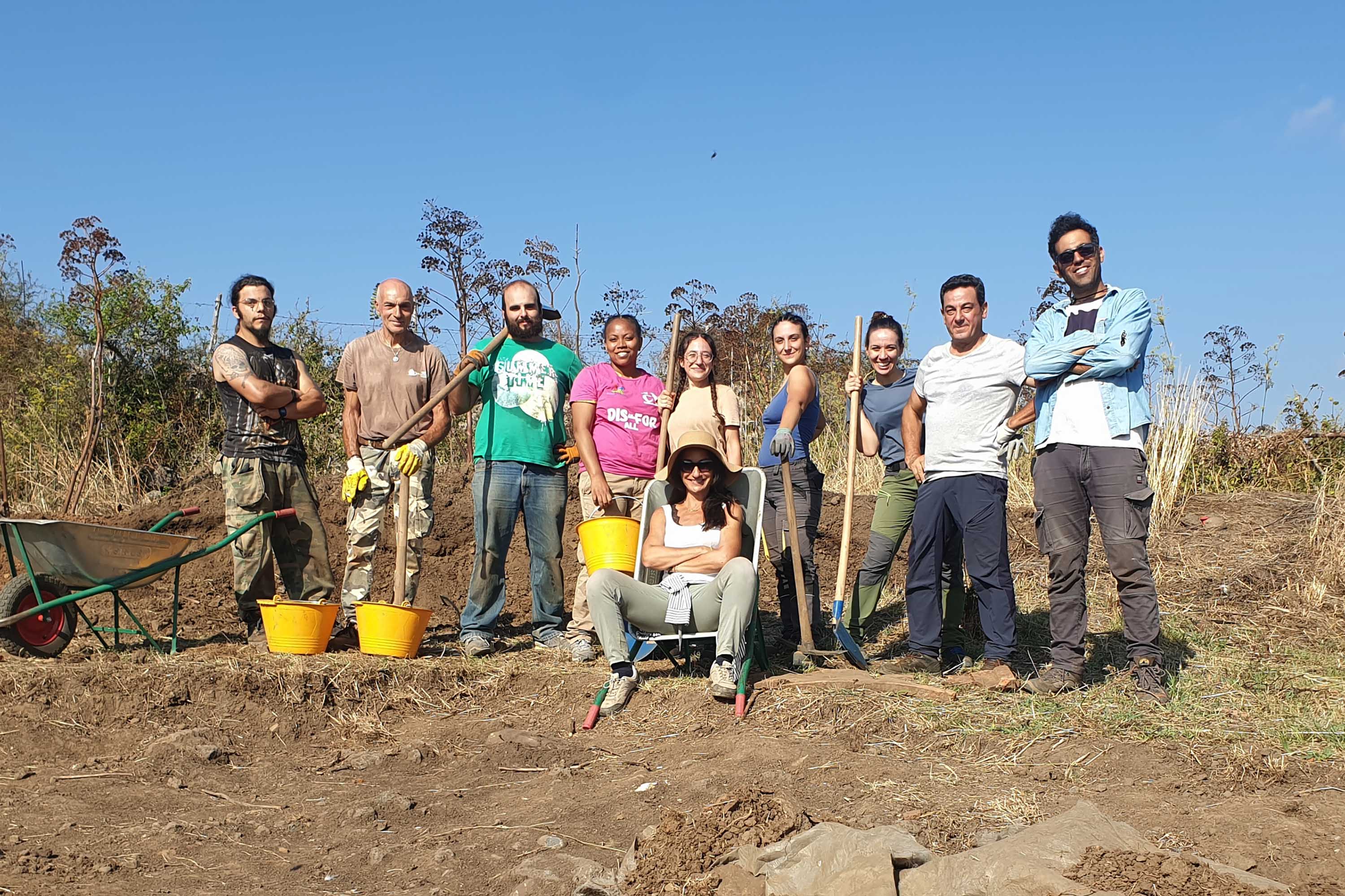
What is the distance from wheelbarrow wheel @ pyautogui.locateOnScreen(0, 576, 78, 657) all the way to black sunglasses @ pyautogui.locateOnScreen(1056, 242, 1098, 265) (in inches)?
208

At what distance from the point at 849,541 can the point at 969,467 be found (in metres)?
0.73

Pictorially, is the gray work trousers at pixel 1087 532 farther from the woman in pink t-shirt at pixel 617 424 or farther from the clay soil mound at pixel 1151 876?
the woman in pink t-shirt at pixel 617 424

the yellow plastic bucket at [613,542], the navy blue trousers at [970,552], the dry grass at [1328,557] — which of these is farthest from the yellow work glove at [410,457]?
the dry grass at [1328,557]

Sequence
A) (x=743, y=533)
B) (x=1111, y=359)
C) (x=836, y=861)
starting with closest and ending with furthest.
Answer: (x=836, y=861)
(x=1111, y=359)
(x=743, y=533)

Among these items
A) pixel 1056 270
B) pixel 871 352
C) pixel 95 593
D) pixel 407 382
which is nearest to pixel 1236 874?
pixel 1056 270

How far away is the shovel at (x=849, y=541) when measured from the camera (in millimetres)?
5152

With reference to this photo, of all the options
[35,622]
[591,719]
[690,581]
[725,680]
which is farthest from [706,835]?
[35,622]

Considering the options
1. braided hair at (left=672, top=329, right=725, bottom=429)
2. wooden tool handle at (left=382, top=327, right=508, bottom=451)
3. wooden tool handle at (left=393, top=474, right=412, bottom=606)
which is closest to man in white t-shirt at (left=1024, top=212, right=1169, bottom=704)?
braided hair at (left=672, top=329, right=725, bottom=429)

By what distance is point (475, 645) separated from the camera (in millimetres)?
5969

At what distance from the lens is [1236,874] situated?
2.68m

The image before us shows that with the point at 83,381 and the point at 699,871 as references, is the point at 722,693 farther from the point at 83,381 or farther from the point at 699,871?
the point at 83,381

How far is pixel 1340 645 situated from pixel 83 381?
10.1m

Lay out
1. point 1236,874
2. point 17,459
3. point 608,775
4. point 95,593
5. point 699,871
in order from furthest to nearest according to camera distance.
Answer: point 17,459 → point 95,593 → point 608,775 → point 699,871 → point 1236,874

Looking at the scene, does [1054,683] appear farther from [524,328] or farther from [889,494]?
[524,328]
